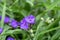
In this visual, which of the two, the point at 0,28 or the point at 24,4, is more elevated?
the point at 24,4

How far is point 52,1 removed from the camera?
1.28 m

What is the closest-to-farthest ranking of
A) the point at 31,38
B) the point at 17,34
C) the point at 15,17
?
the point at 31,38 → the point at 17,34 → the point at 15,17

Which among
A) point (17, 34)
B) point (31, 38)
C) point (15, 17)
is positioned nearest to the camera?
point (31, 38)

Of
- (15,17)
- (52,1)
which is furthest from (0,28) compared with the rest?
(52,1)

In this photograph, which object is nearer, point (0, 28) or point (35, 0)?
point (0, 28)

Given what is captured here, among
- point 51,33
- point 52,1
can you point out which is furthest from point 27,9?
point 51,33

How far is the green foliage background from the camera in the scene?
3.61 feet

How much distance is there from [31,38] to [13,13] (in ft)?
1.07

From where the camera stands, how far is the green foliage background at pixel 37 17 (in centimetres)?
110

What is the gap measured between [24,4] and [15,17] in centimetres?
11

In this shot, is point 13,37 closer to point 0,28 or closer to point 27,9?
point 0,28

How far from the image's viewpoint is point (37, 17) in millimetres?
1250

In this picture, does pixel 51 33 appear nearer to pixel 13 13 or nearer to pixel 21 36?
pixel 21 36

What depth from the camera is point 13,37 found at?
1.18m
